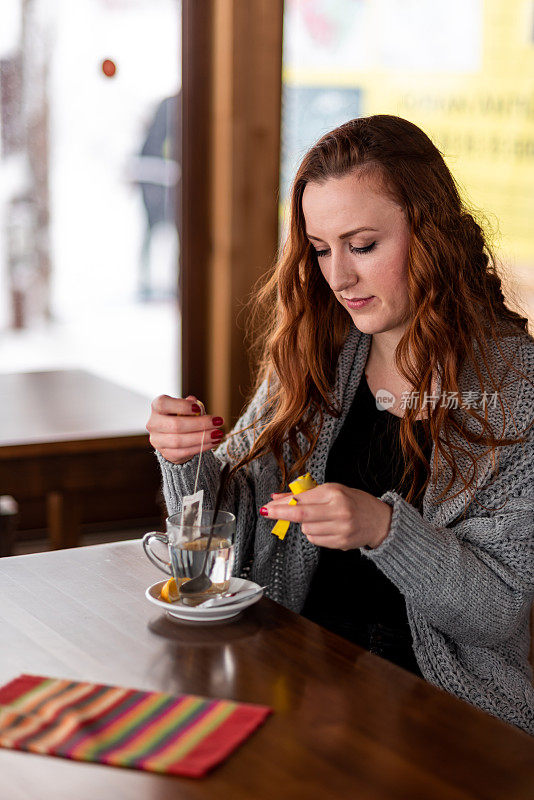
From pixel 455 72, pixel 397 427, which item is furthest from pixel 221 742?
pixel 455 72

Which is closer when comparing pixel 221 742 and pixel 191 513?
pixel 221 742

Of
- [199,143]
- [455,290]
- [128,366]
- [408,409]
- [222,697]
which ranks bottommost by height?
[128,366]

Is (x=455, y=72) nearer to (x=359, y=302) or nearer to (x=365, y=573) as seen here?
(x=359, y=302)

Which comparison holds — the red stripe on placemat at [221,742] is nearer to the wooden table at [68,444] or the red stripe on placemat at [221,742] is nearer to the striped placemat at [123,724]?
the striped placemat at [123,724]

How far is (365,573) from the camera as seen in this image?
5.20 feet

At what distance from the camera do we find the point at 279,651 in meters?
1.15

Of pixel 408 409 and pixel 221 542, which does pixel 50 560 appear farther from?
pixel 408 409

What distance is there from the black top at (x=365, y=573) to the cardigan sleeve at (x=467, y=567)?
0.15 metres

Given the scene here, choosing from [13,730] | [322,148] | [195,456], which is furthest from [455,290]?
[13,730]

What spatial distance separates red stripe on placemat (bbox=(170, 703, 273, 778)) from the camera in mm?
892

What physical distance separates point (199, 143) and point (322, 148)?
161 cm

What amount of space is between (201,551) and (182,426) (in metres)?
0.24

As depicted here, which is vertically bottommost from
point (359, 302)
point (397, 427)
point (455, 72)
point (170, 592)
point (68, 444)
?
point (68, 444)

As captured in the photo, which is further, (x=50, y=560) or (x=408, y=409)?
(x=408, y=409)
